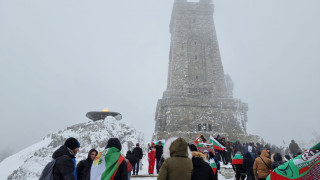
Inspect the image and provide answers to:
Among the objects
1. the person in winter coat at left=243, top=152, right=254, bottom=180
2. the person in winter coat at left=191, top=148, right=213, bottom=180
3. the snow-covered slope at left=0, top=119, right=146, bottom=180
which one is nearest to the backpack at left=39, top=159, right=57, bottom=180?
the person in winter coat at left=191, top=148, right=213, bottom=180

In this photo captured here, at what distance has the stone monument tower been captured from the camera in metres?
19.8

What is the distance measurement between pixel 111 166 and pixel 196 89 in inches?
809

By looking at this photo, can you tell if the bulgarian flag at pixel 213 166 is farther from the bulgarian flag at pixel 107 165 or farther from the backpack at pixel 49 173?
the backpack at pixel 49 173

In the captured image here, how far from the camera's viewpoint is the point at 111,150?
3283mm

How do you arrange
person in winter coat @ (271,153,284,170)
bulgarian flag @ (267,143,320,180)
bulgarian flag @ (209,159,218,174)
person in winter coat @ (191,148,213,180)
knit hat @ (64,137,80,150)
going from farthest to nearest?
1. bulgarian flag @ (209,159,218,174)
2. person in winter coat @ (271,153,284,170)
3. knit hat @ (64,137,80,150)
4. person in winter coat @ (191,148,213,180)
5. bulgarian flag @ (267,143,320,180)

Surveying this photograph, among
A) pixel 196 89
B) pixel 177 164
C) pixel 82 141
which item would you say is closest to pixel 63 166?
pixel 177 164

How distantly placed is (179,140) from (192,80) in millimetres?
21287

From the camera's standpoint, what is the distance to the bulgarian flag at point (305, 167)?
6.43ft

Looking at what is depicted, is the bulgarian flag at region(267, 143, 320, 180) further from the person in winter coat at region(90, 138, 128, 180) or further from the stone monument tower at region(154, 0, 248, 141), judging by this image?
the stone monument tower at region(154, 0, 248, 141)

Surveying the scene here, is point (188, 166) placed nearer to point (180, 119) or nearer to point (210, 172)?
point (210, 172)

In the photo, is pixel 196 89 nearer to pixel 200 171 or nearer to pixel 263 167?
pixel 263 167

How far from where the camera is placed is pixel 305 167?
78.2 inches

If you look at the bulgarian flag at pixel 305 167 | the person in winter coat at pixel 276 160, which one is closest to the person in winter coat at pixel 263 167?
the person in winter coat at pixel 276 160

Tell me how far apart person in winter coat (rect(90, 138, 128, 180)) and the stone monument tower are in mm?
15746
